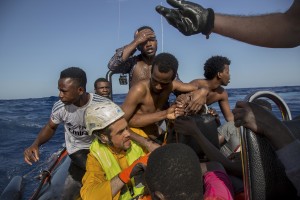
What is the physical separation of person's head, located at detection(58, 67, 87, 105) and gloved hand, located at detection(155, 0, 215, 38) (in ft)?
6.72

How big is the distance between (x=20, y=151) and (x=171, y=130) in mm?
7563

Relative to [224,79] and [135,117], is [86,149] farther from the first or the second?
[224,79]

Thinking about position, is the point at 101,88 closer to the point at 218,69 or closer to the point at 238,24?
the point at 218,69

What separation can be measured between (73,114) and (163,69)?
1119 mm

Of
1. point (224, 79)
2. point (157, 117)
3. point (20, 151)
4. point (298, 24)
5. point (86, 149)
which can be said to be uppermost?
point (298, 24)

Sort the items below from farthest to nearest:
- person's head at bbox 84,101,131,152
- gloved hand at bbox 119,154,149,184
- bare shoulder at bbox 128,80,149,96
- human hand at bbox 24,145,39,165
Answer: human hand at bbox 24,145,39,165, bare shoulder at bbox 128,80,149,96, person's head at bbox 84,101,131,152, gloved hand at bbox 119,154,149,184

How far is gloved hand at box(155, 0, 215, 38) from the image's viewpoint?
136 cm

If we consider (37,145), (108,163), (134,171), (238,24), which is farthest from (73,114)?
(238,24)

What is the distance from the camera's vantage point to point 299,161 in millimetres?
1446

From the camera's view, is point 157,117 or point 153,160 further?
point 157,117

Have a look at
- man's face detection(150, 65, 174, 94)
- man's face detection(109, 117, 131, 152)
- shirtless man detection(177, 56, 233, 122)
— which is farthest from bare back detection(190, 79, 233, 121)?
man's face detection(109, 117, 131, 152)

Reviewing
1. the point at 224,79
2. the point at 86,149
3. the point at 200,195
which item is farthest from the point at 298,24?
the point at 224,79

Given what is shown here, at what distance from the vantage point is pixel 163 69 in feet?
9.66

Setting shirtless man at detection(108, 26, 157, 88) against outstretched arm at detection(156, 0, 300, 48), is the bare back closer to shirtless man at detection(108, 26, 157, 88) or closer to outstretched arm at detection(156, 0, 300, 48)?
shirtless man at detection(108, 26, 157, 88)
